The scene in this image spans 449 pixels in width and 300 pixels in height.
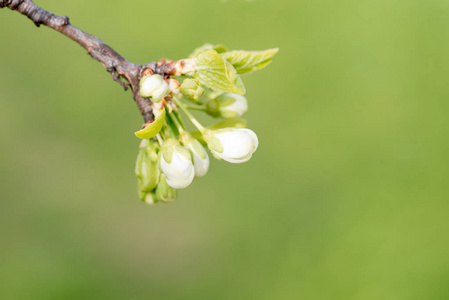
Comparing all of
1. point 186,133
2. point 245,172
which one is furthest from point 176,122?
point 245,172

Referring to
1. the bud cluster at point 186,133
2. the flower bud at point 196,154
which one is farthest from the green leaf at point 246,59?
the flower bud at point 196,154

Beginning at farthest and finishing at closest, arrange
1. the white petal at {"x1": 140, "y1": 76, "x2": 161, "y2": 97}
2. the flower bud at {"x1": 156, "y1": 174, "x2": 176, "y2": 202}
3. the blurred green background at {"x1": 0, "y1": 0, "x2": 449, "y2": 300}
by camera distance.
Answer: the blurred green background at {"x1": 0, "y1": 0, "x2": 449, "y2": 300}
the flower bud at {"x1": 156, "y1": 174, "x2": 176, "y2": 202}
the white petal at {"x1": 140, "y1": 76, "x2": 161, "y2": 97}

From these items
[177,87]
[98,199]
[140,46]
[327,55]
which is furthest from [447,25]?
[177,87]

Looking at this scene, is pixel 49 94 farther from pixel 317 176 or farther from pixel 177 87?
pixel 177 87

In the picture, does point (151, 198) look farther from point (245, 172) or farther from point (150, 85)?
point (245, 172)

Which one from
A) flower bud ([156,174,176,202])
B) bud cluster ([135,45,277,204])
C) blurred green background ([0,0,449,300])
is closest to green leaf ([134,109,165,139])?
bud cluster ([135,45,277,204])

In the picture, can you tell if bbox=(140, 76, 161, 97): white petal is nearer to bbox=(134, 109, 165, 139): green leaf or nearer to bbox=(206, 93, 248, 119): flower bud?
bbox=(134, 109, 165, 139): green leaf
